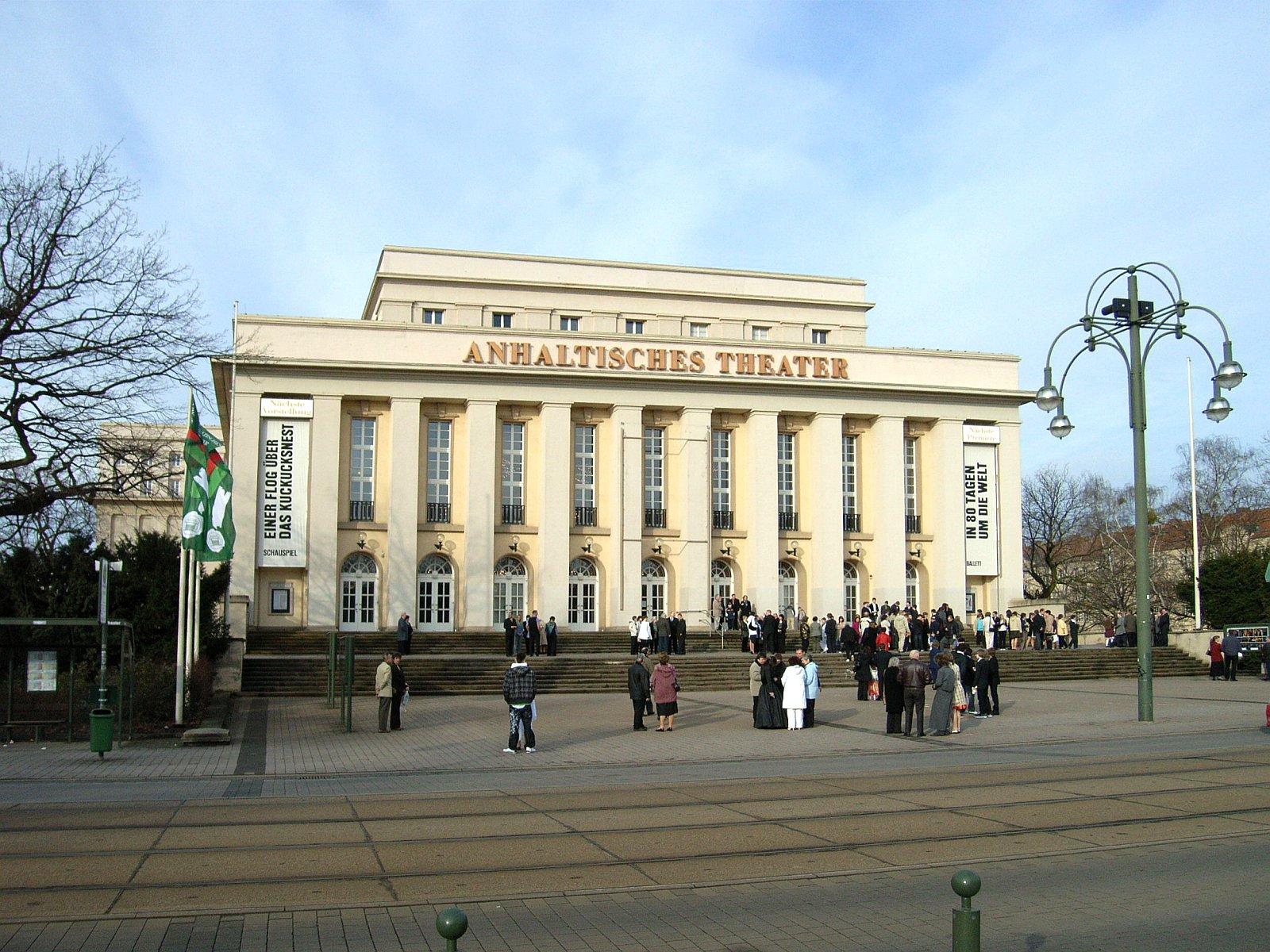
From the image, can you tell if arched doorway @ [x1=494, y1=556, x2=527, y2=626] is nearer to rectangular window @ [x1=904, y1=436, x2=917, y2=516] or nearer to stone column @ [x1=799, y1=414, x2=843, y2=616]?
stone column @ [x1=799, y1=414, x2=843, y2=616]

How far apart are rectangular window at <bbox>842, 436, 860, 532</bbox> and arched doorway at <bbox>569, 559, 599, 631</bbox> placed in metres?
11.9

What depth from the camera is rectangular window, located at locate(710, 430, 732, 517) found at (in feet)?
174

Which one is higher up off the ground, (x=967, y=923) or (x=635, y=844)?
(x=967, y=923)

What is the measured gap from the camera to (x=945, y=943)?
7773mm

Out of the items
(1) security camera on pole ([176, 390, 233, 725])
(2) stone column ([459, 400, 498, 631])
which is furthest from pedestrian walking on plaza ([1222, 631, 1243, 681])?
(1) security camera on pole ([176, 390, 233, 725])

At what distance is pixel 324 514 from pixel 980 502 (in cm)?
2907

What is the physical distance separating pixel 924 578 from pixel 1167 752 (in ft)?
116

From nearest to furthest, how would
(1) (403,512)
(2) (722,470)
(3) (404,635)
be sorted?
(3) (404,635)
(1) (403,512)
(2) (722,470)

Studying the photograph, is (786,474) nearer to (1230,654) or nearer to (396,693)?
(1230,654)

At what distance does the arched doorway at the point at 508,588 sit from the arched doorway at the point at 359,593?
4.94 m

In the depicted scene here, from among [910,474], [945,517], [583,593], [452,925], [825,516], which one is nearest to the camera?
[452,925]

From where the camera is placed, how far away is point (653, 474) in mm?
52094

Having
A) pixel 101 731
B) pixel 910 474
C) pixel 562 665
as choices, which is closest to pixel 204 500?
pixel 101 731

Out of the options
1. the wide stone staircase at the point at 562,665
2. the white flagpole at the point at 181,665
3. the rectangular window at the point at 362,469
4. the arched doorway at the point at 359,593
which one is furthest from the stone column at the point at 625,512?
the white flagpole at the point at 181,665
